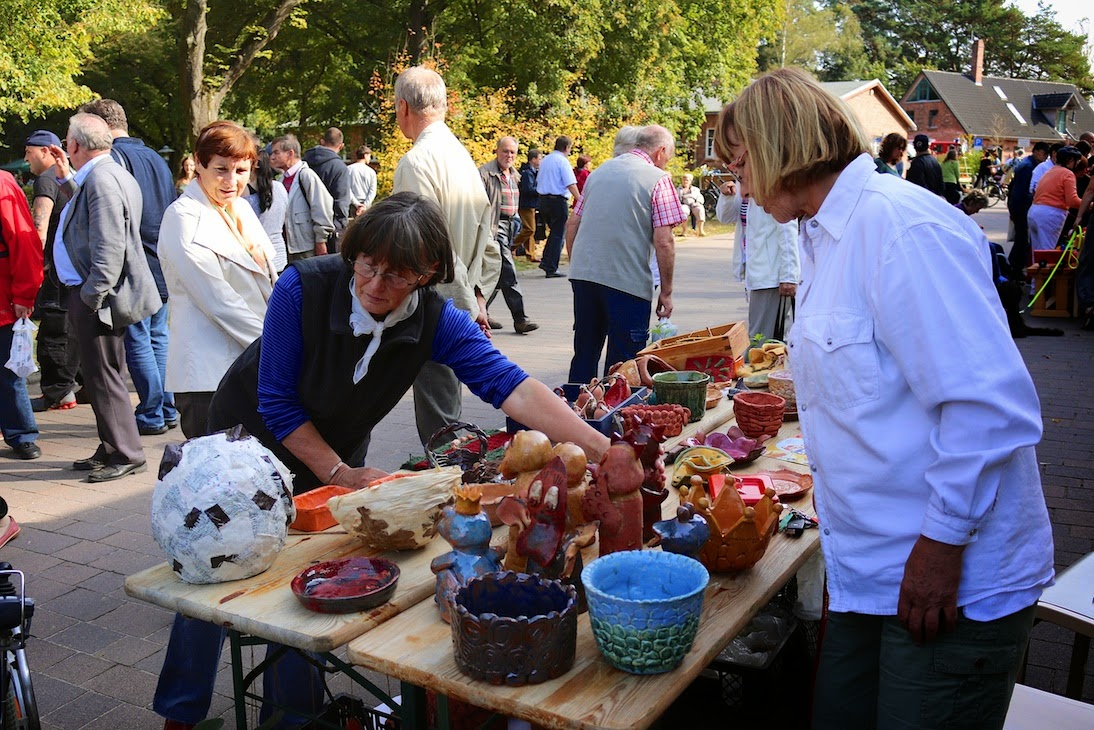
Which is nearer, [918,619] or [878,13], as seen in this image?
[918,619]

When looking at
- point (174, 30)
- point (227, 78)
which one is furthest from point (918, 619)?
point (174, 30)

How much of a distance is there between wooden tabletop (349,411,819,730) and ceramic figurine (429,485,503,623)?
0.10m

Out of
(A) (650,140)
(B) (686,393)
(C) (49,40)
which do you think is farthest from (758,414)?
(C) (49,40)

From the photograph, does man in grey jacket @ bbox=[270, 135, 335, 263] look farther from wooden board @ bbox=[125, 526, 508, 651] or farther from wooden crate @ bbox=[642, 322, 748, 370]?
wooden board @ bbox=[125, 526, 508, 651]

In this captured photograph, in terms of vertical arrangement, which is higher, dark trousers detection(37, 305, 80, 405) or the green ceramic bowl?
the green ceramic bowl

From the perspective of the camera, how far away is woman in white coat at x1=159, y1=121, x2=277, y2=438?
11.0 feet

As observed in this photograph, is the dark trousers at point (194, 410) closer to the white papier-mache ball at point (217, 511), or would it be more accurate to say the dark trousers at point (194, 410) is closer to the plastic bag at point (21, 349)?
the white papier-mache ball at point (217, 511)

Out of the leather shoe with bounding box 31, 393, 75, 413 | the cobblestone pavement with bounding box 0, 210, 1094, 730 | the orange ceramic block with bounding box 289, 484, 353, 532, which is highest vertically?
the orange ceramic block with bounding box 289, 484, 353, 532

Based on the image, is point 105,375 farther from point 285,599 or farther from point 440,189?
point 285,599

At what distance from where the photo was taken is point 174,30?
80.9ft

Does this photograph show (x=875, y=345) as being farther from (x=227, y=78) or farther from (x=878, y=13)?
(x=878, y=13)

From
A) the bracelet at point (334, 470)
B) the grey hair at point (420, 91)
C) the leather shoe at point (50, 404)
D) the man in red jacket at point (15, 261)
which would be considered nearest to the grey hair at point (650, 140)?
the grey hair at point (420, 91)

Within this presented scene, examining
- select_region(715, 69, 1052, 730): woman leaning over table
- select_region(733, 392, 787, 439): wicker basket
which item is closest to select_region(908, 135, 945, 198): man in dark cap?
select_region(733, 392, 787, 439): wicker basket

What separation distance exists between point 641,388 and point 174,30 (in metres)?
25.4
